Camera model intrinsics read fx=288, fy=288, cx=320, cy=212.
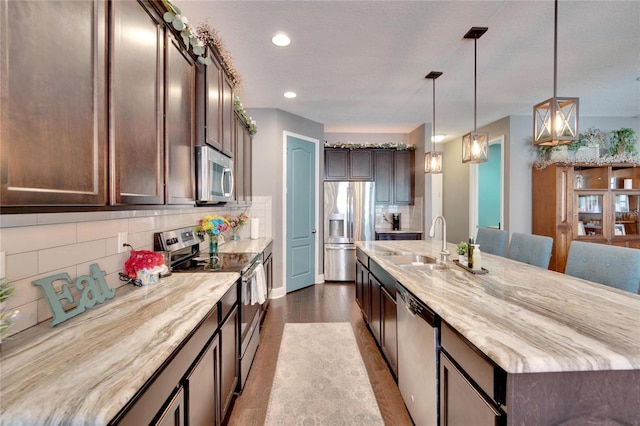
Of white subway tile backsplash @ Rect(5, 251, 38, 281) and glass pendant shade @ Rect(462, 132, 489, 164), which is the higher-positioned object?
glass pendant shade @ Rect(462, 132, 489, 164)

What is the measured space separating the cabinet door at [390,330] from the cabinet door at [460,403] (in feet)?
2.28

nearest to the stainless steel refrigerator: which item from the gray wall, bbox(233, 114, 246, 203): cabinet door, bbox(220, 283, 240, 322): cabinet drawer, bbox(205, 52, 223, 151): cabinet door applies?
the gray wall

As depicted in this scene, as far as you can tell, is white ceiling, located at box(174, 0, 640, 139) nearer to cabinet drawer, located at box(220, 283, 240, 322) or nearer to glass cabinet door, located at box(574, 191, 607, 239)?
glass cabinet door, located at box(574, 191, 607, 239)

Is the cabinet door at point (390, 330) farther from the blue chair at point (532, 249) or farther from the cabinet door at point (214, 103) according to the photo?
the cabinet door at point (214, 103)

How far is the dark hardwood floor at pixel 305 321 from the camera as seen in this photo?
190 centimetres

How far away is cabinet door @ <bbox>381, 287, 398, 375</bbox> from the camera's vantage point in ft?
6.69

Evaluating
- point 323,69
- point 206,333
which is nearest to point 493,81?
point 323,69

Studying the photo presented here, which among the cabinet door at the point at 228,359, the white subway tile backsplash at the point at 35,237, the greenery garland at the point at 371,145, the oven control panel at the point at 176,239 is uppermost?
the greenery garland at the point at 371,145

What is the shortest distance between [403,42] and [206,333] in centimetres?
267

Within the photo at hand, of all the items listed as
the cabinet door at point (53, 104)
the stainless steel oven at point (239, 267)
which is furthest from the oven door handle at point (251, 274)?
the cabinet door at point (53, 104)

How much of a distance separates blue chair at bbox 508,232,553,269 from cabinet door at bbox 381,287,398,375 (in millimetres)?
1277

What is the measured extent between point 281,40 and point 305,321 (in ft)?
9.54

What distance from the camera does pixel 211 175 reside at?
195 centimetres

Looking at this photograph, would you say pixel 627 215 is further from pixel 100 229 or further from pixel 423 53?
pixel 100 229
